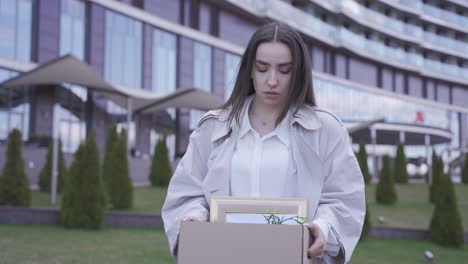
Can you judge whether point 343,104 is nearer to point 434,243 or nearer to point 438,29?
point 438,29

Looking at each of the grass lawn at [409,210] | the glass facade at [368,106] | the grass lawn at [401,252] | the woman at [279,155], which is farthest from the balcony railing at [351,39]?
the woman at [279,155]

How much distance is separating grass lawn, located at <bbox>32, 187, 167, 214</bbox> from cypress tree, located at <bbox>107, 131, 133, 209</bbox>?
26 centimetres

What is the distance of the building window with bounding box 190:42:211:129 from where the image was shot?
88.1ft

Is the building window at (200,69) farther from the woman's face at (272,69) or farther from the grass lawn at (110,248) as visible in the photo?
the woman's face at (272,69)

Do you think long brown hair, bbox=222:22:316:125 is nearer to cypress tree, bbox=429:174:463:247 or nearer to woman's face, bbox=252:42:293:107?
woman's face, bbox=252:42:293:107

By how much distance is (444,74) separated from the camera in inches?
1805

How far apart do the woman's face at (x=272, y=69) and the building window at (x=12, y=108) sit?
18.6m

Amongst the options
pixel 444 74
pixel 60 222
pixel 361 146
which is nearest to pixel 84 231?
pixel 60 222

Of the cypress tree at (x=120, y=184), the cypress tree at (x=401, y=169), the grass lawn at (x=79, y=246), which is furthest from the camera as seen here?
the cypress tree at (x=401, y=169)

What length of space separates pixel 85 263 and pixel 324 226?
4.68 metres

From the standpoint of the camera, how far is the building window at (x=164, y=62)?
2494cm

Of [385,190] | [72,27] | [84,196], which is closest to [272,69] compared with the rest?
[84,196]

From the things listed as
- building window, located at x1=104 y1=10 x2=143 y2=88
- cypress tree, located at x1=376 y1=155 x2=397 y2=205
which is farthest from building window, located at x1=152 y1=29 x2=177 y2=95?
cypress tree, located at x1=376 y1=155 x2=397 y2=205

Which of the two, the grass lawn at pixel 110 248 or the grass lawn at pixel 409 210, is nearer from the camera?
the grass lawn at pixel 110 248
